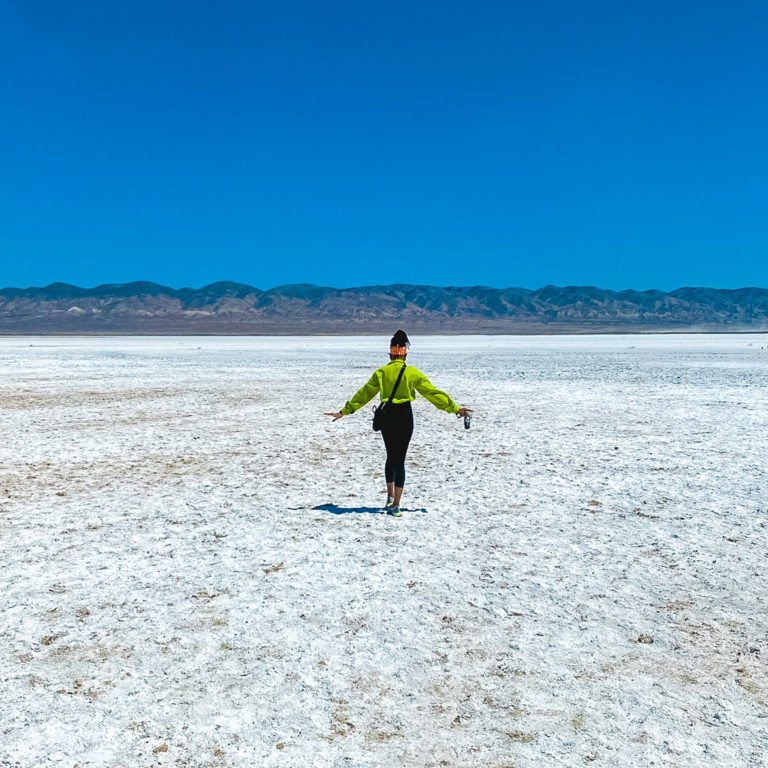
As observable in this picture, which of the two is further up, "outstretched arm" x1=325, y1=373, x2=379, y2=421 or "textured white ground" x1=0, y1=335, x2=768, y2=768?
"outstretched arm" x1=325, y1=373, x2=379, y2=421

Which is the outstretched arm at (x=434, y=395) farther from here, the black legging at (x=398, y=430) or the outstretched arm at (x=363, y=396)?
the outstretched arm at (x=363, y=396)

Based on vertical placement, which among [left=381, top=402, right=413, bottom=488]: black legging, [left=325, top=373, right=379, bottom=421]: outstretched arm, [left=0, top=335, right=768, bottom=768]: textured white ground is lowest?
[left=0, top=335, right=768, bottom=768]: textured white ground

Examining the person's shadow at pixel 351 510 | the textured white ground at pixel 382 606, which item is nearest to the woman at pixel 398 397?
the person's shadow at pixel 351 510

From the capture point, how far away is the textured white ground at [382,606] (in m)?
3.27

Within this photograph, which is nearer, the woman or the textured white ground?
the textured white ground

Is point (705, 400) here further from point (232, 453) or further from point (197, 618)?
point (197, 618)

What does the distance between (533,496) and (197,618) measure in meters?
4.01

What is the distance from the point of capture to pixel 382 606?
4668 millimetres

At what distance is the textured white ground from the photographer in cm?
327

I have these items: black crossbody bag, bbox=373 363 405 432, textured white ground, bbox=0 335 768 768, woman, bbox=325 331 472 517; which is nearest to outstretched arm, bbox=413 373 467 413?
woman, bbox=325 331 472 517

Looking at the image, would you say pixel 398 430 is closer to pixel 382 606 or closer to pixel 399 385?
pixel 399 385

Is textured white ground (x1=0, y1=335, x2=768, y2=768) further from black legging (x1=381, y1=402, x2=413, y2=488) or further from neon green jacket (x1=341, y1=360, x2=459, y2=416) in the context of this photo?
neon green jacket (x1=341, y1=360, x2=459, y2=416)

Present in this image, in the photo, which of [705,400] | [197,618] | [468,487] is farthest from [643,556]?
[705,400]

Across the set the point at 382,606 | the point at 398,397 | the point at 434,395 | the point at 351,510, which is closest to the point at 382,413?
the point at 398,397
